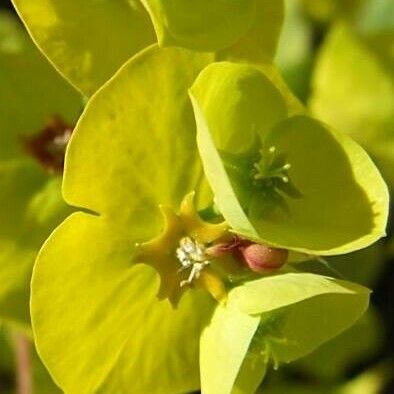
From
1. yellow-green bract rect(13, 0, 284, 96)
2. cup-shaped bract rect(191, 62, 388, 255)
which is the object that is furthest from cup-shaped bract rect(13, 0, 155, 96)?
cup-shaped bract rect(191, 62, 388, 255)

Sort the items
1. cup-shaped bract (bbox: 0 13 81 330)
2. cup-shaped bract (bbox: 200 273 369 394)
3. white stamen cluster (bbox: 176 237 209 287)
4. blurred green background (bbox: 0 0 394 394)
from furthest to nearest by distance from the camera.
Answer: blurred green background (bbox: 0 0 394 394), cup-shaped bract (bbox: 0 13 81 330), white stamen cluster (bbox: 176 237 209 287), cup-shaped bract (bbox: 200 273 369 394)

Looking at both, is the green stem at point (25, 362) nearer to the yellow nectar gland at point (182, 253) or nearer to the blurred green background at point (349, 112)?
the blurred green background at point (349, 112)

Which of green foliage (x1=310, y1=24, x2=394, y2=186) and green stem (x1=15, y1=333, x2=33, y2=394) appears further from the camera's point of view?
green foliage (x1=310, y1=24, x2=394, y2=186)

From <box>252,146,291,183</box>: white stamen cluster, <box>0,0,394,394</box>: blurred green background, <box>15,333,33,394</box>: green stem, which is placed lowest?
<box>0,0,394,394</box>: blurred green background

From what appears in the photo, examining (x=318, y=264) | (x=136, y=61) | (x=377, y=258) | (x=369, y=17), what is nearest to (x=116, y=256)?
(x=136, y=61)

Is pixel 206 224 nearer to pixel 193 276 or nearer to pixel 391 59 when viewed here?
pixel 193 276

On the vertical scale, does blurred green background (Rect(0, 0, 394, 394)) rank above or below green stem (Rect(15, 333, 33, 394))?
below

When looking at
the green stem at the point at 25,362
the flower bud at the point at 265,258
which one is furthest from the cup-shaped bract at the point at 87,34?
the green stem at the point at 25,362

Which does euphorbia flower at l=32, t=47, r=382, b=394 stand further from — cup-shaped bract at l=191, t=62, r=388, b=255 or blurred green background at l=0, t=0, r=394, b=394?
blurred green background at l=0, t=0, r=394, b=394
